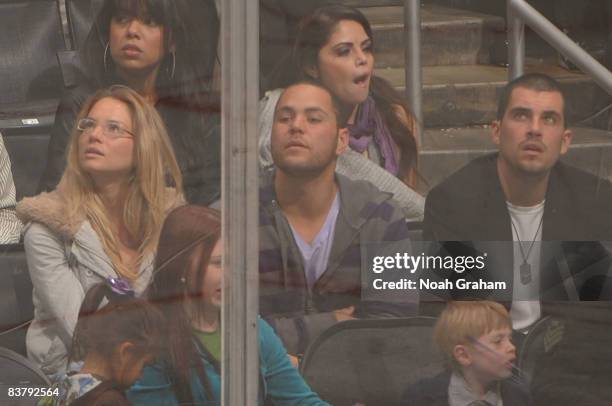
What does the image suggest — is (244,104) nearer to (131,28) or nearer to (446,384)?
(131,28)

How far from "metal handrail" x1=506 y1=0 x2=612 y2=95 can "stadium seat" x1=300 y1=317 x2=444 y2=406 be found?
92 centimetres

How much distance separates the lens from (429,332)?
4.33 meters

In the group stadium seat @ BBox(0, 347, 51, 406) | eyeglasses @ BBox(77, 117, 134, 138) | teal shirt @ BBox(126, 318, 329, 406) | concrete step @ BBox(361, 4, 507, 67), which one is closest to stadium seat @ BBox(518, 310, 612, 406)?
teal shirt @ BBox(126, 318, 329, 406)

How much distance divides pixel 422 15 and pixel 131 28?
0.98m

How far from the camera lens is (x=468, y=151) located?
4242mm

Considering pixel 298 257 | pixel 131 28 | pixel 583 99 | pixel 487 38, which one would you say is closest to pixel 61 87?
pixel 131 28

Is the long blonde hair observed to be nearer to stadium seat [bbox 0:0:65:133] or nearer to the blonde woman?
the blonde woman

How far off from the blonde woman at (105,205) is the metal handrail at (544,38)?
120cm

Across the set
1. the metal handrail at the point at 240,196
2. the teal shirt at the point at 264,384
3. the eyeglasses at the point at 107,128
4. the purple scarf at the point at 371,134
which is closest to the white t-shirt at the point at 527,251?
the purple scarf at the point at 371,134

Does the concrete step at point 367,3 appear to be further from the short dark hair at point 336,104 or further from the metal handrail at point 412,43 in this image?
the short dark hair at point 336,104

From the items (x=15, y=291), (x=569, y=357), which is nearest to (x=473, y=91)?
(x=569, y=357)

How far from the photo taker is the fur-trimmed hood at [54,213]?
4359mm

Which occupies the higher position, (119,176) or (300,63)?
(300,63)

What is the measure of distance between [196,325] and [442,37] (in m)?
1.29
